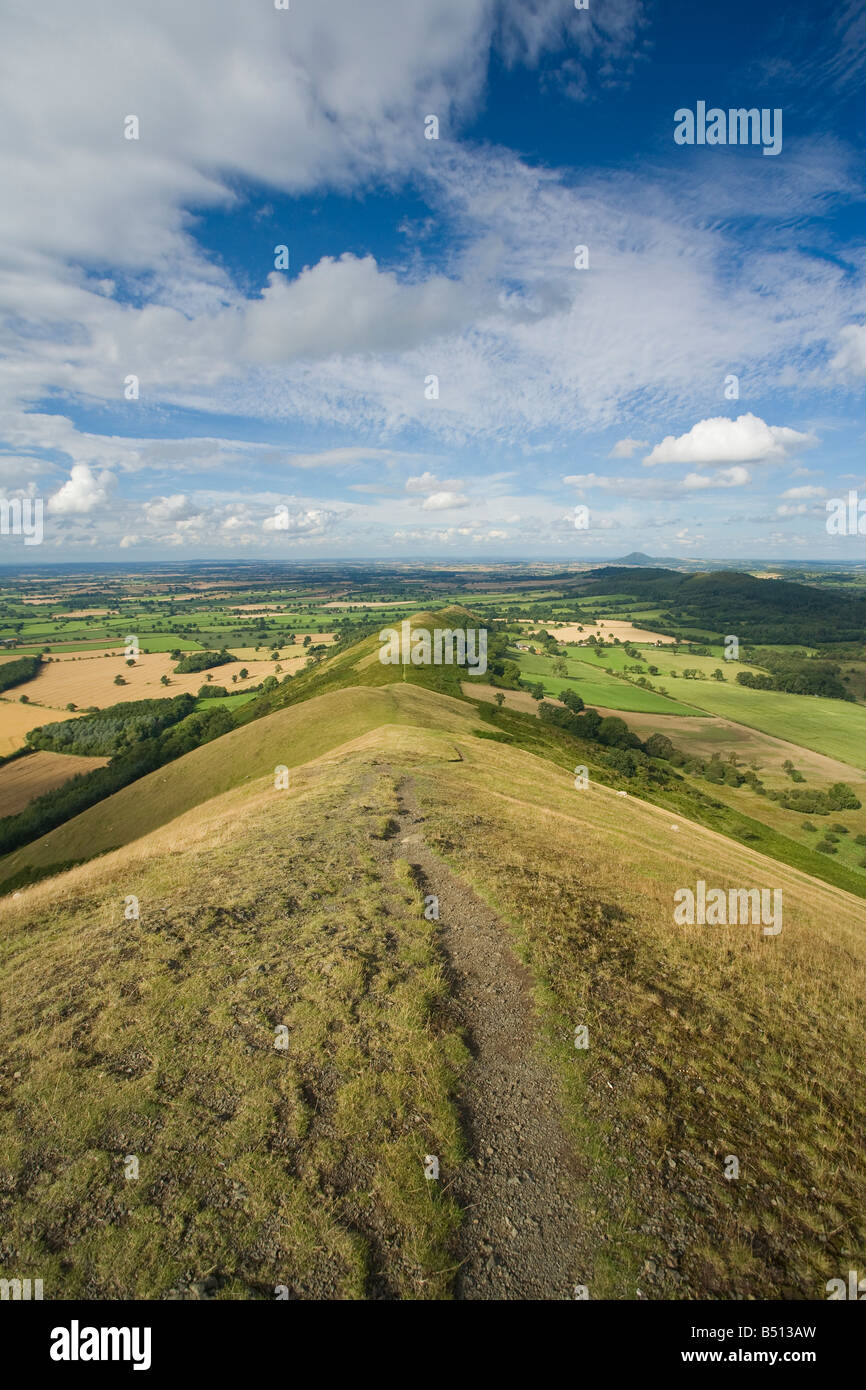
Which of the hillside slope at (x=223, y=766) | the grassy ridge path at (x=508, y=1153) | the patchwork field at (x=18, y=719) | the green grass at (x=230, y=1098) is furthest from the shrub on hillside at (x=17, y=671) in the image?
the grassy ridge path at (x=508, y=1153)

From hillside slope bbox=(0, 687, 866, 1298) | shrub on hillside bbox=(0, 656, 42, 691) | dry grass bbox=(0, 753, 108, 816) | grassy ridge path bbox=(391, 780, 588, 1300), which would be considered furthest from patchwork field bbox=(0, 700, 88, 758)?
grassy ridge path bbox=(391, 780, 588, 1300)

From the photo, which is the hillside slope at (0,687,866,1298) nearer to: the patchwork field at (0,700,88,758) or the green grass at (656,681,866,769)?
the patchwork field at (0,700,88,758)

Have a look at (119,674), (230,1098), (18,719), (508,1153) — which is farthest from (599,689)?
(119,674)

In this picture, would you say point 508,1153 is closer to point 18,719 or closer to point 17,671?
point 18,719

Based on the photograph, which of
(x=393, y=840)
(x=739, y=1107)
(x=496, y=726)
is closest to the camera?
(x=739, y=1107)

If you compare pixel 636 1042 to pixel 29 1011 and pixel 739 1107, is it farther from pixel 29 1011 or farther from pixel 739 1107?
pixel 29 1011
